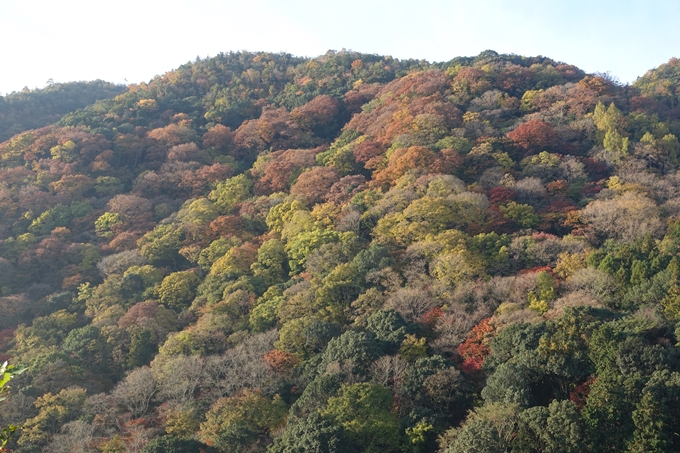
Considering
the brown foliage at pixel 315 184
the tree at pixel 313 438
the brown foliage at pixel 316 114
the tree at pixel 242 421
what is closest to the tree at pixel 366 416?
the tree at pixel 313 438

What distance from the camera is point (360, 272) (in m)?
37.9

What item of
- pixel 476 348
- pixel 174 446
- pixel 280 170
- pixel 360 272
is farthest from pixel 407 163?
pixel 174 446

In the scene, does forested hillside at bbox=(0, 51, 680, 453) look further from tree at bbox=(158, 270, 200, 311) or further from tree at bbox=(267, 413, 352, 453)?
tree at bbox=(158, 270, 200, 311)

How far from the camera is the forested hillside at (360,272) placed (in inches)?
953

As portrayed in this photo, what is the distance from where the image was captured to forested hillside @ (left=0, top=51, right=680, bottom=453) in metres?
24.2

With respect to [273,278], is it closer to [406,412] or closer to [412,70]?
[406,412]

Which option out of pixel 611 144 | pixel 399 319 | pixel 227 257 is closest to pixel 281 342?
pixel 399 319

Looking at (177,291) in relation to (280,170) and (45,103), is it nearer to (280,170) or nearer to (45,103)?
(280,170)

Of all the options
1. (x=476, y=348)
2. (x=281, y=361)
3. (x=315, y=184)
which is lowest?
(x=281, y=361)

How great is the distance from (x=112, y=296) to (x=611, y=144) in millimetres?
46753

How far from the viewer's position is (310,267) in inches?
1612

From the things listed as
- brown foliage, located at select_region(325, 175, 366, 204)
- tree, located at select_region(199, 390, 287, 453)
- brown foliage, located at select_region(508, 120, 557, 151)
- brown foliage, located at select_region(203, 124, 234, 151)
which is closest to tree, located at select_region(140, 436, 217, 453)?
tree, located at select_region(199, 390, 287, 453)

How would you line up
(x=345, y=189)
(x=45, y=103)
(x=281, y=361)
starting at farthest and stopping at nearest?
(x=45, y=103), (x=345, y=189), (x=281, y=361)

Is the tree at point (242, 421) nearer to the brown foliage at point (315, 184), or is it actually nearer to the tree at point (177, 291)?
the tree at point (177, 291)
